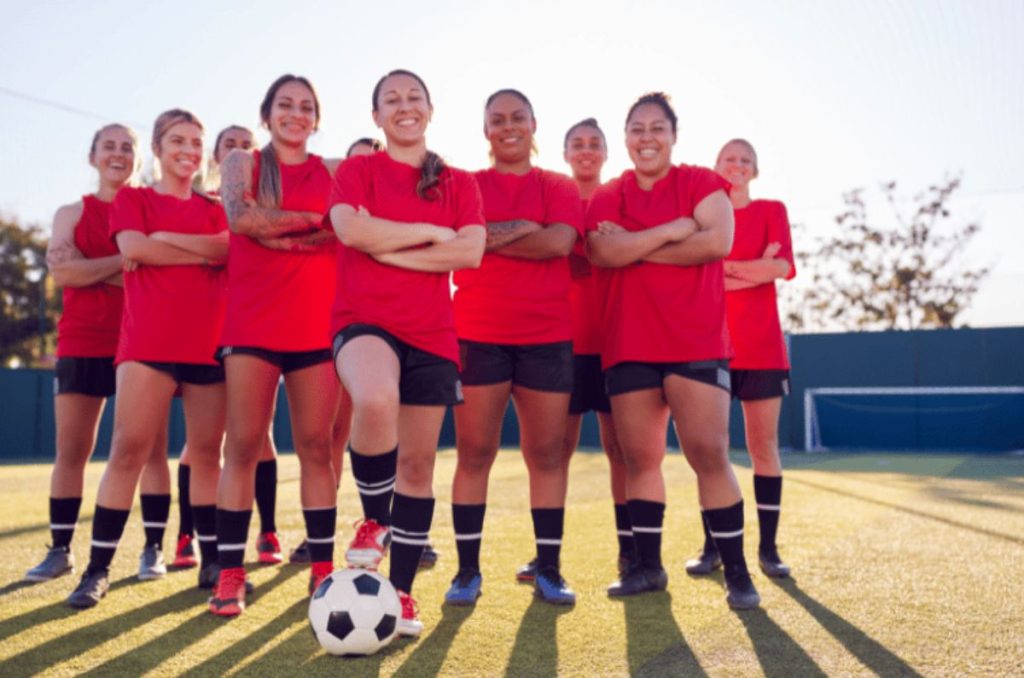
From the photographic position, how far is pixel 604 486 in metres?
9.94

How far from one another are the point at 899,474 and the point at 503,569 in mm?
8032

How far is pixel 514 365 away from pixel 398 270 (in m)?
0.76

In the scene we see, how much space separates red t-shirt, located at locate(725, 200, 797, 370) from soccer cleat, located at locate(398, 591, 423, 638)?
2.12 metres

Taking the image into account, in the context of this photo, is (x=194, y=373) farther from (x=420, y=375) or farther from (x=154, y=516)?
(x=420, y=375)

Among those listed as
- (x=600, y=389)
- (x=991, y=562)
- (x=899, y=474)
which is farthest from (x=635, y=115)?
(x=899, y=474)

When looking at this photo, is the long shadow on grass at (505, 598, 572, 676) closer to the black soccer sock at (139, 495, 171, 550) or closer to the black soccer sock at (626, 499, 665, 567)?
the black soccer sock at (626, 499, 665, 567)

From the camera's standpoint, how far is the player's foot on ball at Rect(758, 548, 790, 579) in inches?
170

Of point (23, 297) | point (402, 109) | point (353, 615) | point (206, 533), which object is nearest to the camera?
point (353, 615)

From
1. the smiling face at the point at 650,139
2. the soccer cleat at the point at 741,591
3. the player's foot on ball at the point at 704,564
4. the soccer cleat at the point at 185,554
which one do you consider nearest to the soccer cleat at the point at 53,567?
the soccer cleat at the point at 185,554

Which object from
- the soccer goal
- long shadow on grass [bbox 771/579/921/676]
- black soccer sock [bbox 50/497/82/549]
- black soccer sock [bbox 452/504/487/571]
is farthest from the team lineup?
the soccer goal

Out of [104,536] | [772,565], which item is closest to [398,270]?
[104,536]

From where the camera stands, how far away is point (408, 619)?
312 centimetres

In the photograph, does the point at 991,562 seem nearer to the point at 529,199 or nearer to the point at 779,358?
the point at 779,358

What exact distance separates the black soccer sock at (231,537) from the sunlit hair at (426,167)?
5.02ft
